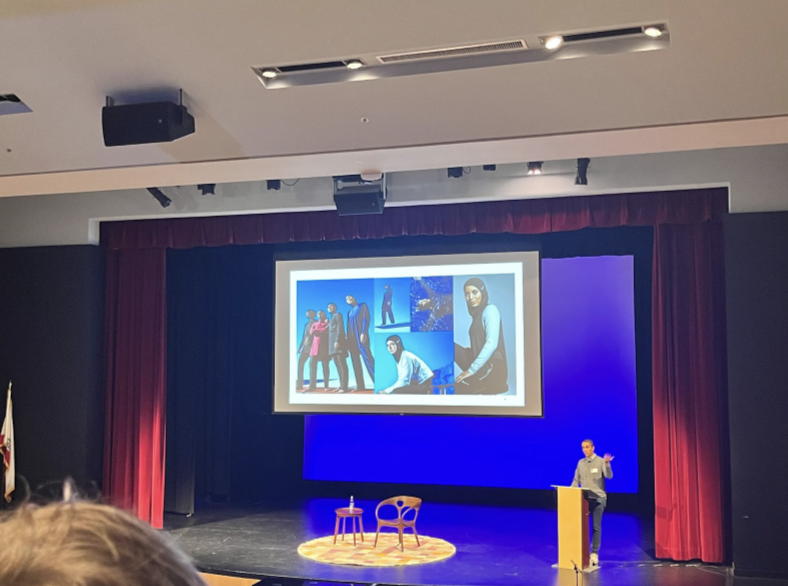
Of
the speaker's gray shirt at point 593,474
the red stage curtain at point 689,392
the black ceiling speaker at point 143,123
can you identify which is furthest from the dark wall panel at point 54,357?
the red stage curtain at point 689,392

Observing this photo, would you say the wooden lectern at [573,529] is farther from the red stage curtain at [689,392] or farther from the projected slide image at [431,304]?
the projected slide image at [431,304]

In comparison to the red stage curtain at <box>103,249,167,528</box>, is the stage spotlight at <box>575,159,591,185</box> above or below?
above

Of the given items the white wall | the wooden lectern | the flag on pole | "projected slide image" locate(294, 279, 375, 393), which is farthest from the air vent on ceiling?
the flag on pole

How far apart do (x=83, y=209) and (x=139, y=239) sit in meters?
0.68

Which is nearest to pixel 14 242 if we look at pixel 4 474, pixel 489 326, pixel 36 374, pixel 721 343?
pixel 36 374

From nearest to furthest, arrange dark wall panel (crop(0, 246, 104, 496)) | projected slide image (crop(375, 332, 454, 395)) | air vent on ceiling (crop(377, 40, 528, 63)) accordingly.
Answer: air vent on ceiling (crop(377, 40, 528, 63)) → projected slide image (crop(375, 332, 454, 395)) → dark wall panel (crop(0, 246, 104, 496))

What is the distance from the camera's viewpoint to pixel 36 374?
8992 millimetres

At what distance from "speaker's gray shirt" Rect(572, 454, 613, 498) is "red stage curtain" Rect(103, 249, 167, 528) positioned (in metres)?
4.56

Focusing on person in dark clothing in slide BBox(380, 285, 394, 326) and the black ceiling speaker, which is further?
person in dark clothing in slide BBox(380, 285, 394, 326)

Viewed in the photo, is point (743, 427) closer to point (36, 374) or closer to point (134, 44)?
point (134, 44)

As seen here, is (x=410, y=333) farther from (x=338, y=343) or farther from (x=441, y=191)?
(x=441, y=191)

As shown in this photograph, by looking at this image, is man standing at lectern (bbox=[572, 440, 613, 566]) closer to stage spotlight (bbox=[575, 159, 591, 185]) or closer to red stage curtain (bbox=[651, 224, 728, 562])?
red stage curtain (bbox=[651, 224, 728, 562])

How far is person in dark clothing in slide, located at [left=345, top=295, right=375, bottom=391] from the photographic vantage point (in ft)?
28.0

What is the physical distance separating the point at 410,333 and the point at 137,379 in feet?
10.3
